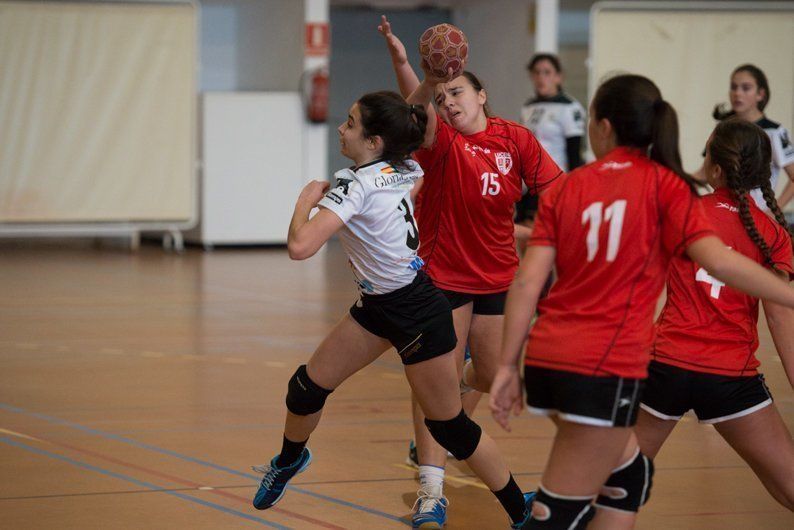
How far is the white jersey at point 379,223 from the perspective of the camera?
11.2ft

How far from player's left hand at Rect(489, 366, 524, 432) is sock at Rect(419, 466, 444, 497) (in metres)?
1.26

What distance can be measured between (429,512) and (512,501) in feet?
1.01

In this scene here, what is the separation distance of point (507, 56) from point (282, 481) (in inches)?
447

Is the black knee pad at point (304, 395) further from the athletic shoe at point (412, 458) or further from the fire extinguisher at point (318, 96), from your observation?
the fire extinguisher at point (318, 96)

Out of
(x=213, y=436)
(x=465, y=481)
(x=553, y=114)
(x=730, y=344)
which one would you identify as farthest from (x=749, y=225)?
(x=553, y=114)

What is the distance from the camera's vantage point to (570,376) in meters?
2.67

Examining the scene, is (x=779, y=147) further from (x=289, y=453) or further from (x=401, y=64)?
(x=289, y=453)

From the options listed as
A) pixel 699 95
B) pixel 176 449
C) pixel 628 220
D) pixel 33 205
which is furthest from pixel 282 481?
pixel 699 95

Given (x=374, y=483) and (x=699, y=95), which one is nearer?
(x=374, y=483)

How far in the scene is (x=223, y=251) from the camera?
44.0 ft

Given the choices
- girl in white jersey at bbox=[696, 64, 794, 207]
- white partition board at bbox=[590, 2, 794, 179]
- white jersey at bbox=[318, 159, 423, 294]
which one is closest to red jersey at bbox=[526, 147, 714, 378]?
white jersey at bbox=[318, 159, 423, 294]

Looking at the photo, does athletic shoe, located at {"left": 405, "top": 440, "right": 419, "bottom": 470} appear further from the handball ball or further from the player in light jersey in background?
the handball ball

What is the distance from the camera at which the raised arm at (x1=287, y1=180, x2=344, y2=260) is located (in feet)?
10.7

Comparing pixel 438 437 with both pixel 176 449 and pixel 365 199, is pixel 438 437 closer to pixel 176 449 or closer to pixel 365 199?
pixel 365 199
